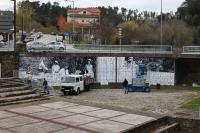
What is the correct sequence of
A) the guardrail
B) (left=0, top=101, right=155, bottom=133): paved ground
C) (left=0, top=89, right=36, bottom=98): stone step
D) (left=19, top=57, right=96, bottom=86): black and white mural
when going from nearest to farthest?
(left=0, top=101, right=155, bottom=133): paved ground < (left=0, top=89, right=36, bottom=98): stone step < (left=19, top=57, right=96, bottom=86): black and white mural < the guardrail

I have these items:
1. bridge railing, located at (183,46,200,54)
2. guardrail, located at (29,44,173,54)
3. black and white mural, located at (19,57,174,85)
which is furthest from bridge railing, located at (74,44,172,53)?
bridge railing, located at (183,46,200,54)

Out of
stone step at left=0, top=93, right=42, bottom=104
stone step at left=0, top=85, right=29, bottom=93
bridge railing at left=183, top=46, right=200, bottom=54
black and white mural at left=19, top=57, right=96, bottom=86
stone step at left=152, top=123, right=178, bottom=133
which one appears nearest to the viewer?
stone step at left=152, top=123, right=178, bottom=133

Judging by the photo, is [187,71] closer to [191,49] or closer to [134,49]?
[191,49]

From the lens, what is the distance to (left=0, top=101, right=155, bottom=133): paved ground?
1688 centimetres

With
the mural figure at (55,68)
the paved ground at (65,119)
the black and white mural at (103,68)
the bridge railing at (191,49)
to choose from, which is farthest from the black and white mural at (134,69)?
the paved ground at (65,119)

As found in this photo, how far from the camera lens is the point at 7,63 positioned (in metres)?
30.8

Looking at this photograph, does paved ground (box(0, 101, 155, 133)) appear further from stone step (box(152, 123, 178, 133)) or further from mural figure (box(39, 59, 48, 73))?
mural figure (box(39, 59, 48, 73))

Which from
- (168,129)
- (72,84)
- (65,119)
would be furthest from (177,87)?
(65,119)

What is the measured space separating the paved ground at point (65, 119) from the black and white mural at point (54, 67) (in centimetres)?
2059

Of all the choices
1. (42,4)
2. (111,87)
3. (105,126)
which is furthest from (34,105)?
(42,4)

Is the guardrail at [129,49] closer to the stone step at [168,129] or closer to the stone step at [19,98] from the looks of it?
the stone step at [19,98]

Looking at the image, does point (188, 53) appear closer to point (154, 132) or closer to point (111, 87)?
point (111, 87)

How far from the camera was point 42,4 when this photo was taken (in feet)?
501

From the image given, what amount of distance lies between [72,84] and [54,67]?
818 cm
